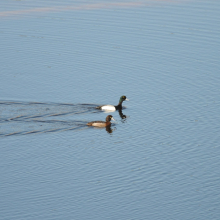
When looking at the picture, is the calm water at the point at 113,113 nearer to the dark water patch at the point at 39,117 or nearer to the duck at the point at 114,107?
the dark water patch at the point at 39,117

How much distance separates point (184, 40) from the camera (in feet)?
105

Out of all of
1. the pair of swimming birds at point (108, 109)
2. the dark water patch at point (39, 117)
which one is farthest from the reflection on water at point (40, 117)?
the pair of swimming birds at point (108, 109)

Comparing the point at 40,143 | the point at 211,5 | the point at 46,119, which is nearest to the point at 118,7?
the point at 211,5

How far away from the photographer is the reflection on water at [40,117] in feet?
71.7

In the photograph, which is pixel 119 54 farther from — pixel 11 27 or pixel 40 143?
pixel 40 143

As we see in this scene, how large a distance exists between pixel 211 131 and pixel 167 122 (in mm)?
1953

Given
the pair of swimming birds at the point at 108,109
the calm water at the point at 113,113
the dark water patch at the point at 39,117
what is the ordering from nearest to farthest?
the calm water at the point at 113,113 < the dark water patch at the point at 39,117 < the pair of swimming birds at the point at 108,109

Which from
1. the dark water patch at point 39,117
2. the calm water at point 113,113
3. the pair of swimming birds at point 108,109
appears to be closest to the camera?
the calm water at point 113,113

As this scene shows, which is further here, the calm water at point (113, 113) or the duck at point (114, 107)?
the duck at point (114, 107)

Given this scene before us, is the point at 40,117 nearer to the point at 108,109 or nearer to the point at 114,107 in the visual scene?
the point at 108,109

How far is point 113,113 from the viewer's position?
983 inches

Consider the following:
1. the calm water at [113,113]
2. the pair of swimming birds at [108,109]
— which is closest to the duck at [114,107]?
the pair of swimming birds at [108,109]

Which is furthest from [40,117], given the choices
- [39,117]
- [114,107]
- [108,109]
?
[114,107]

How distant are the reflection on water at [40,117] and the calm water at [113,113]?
5 centimetres
